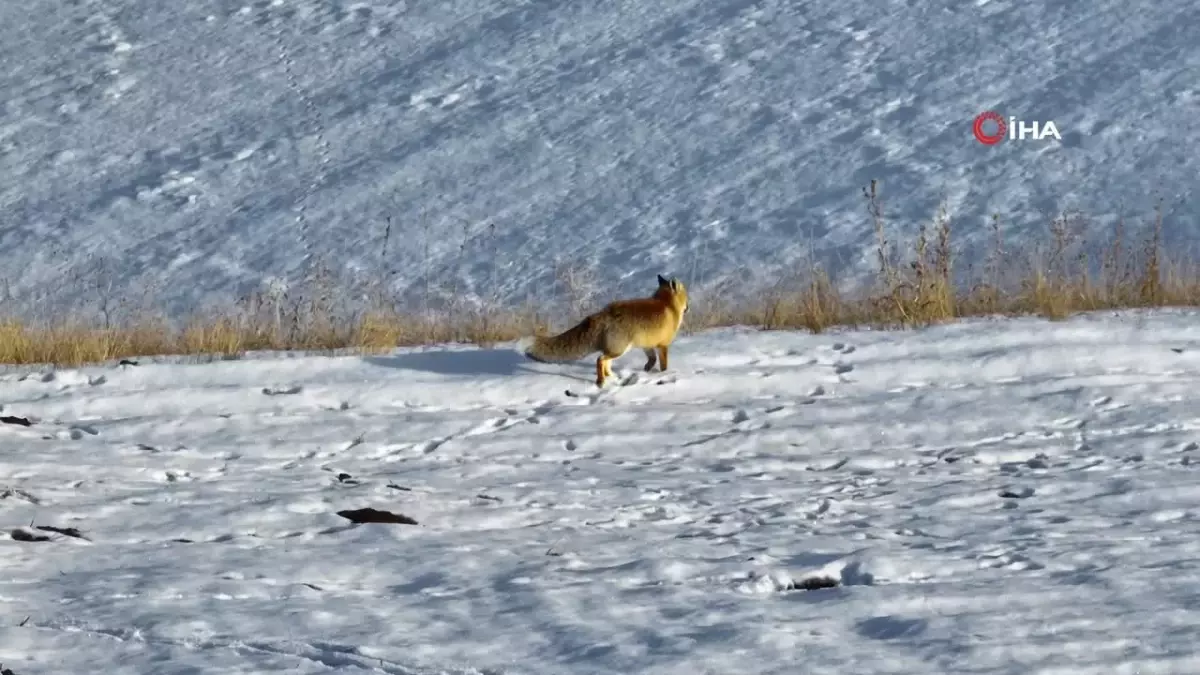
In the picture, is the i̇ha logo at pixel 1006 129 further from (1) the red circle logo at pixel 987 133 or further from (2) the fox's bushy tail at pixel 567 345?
(2) the fox's bushy tail at pixel 567 345

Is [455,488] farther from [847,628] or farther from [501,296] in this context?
[501,296]

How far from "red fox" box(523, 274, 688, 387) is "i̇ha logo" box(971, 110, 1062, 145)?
9635mm

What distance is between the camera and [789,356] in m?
9.59

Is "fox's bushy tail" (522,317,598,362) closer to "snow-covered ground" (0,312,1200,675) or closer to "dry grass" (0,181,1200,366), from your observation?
"snow-covered ground" (0,312,1200,675)

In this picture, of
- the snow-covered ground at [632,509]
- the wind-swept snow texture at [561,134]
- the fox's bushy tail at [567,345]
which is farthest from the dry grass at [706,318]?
the wind-swept snow texture at [561,134]

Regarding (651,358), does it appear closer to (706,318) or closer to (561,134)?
(706,318)

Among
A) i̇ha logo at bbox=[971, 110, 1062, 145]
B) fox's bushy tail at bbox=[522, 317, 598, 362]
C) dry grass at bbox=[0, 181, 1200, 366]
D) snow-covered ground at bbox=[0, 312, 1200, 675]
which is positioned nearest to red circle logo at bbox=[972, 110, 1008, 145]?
i̇ha logo at bbox=[971, 110, 1062, 145]

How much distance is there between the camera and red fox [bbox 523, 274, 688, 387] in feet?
29.4

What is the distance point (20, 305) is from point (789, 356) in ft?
29.6

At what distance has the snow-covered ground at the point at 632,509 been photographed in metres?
5.09

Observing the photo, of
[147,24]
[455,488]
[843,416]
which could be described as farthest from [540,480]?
[147,24]

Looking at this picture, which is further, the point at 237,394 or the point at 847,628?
the point at 237,394

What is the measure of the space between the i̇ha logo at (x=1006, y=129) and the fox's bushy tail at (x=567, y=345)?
9992mm

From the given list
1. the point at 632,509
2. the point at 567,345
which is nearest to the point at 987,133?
the point at 567,345
